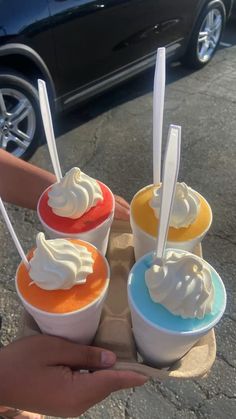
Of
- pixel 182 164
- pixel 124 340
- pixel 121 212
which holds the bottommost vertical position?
pixel 182 164

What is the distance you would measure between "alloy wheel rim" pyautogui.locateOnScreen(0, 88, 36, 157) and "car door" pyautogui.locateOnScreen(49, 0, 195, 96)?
310mm

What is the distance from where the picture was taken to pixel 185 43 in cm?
412

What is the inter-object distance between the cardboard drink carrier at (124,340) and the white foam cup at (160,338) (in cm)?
2

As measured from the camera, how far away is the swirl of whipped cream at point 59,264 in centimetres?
103

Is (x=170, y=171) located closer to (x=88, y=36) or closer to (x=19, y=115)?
(x=19, y=115)

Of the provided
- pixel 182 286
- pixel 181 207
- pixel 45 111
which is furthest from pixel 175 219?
pixel 45 111

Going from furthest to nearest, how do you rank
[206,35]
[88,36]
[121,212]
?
[206,35] → [88,36] → [121,212]

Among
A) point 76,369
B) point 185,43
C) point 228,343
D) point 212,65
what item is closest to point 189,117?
point 185,43

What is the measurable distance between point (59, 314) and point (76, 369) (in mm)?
159

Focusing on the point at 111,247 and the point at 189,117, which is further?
the point at 189,117

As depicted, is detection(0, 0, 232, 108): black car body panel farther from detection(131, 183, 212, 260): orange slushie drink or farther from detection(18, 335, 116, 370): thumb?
detection(18, 335, 116, 370): thumb

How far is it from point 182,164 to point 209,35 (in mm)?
2026

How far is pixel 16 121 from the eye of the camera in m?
2.95

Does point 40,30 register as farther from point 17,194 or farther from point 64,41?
point 17,194
